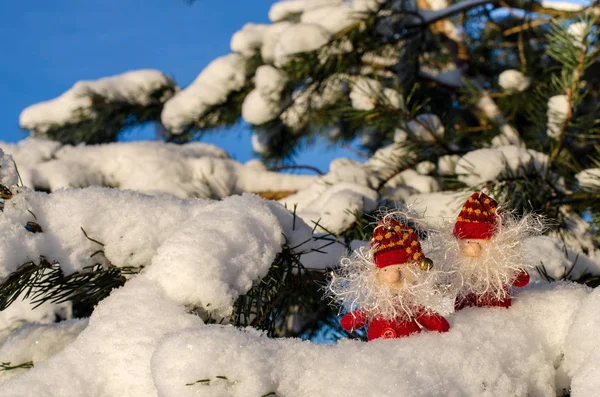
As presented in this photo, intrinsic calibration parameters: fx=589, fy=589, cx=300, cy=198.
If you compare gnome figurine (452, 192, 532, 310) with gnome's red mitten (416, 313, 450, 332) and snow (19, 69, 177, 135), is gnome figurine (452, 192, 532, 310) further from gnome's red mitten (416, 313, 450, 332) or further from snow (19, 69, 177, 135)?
snow (19, 69, 177, 135)

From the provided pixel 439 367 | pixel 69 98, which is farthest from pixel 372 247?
pixel 69 98

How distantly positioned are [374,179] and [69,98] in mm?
1528

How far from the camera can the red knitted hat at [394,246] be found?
2.67 feet

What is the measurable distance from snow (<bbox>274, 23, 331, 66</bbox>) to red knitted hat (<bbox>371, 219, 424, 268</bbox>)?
1121 millimetres

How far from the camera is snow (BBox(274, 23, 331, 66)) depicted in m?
1.83

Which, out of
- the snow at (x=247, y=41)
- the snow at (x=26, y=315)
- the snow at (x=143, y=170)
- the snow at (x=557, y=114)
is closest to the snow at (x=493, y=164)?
the snow at (x=557, y=114)

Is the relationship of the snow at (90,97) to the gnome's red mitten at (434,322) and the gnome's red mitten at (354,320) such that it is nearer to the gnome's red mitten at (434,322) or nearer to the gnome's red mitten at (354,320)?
the gnome's red mitten at (354,320)

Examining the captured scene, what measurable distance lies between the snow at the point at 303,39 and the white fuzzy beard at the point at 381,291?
1.10 metres

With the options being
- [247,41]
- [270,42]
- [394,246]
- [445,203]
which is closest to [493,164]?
[445,203]

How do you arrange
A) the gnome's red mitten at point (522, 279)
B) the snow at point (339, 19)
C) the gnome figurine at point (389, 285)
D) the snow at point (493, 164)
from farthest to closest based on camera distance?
the snow at point (339, 19) < the snow at point (493, 164) < the gnome's red mitten at point (522, 279) < the gnome figurine at point (389, 285)

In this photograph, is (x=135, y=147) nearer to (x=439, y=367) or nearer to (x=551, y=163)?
(x=551, y=163)

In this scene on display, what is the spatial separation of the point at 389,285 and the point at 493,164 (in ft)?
2.04

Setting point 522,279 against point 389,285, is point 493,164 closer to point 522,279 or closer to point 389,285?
point 522,279

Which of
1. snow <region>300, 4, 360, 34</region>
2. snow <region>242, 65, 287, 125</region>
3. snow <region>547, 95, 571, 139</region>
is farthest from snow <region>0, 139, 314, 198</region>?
snow <region>547, 95, 571, 139</region>
